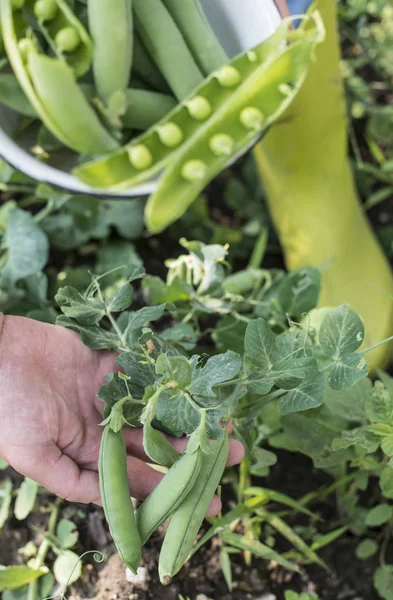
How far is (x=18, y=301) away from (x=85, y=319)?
43cm

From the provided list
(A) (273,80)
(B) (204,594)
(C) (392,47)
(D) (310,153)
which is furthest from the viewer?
(C) (392,47)

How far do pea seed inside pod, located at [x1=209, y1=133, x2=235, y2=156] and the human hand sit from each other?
1.25 ft

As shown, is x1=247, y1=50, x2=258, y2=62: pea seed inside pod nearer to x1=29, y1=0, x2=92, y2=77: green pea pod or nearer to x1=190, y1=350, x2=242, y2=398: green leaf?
x1=29, y1=0, x2=92, y2=77: green pea pod

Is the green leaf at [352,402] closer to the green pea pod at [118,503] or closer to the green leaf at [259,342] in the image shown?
the green leaf at [259,342]

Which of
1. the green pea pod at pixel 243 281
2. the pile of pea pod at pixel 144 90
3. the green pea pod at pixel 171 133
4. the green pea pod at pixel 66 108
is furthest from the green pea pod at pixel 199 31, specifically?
the green pea pod at pixel 243 281

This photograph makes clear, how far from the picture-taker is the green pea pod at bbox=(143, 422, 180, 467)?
859 millimetres

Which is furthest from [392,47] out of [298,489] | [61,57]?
[298,489]

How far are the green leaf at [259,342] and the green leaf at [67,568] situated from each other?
0.52m

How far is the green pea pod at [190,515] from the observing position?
87 cm

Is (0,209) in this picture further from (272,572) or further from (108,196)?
(272,572)

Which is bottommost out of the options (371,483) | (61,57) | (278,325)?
(371,483)

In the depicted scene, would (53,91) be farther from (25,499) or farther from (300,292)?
(25,499)

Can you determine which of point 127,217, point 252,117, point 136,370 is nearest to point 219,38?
point 252,117

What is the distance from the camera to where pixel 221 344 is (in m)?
1.26
